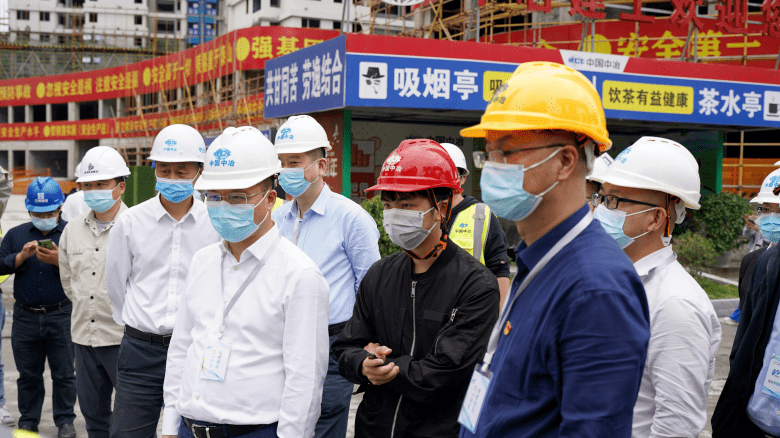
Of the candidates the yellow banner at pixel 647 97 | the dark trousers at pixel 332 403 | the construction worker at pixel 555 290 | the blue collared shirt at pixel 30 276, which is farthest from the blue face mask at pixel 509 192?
the yellow banner at pixel 647 97

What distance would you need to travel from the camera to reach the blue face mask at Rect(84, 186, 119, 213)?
16.6ft

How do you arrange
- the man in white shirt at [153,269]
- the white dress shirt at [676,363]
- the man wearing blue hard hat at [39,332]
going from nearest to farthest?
the white dress shirt at [676,363] → the man in white shirt at [153,269] → the man wearing blue hard hat at [39,332]

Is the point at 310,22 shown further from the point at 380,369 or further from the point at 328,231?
the point at 380,369

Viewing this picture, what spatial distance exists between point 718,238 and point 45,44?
53.6 m

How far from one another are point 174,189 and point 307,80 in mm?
7994

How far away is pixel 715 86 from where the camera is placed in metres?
13.7

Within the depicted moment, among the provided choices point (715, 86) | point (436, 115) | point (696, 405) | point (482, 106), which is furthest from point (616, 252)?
point (715, 86)

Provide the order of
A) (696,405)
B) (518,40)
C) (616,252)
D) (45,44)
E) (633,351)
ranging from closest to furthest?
(633,351), (616,252), (696,405), (518,40), (45,44)

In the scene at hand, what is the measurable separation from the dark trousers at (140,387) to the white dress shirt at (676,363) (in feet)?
8.85

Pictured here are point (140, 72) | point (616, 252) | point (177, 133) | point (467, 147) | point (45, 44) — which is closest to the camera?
point (616, 252)

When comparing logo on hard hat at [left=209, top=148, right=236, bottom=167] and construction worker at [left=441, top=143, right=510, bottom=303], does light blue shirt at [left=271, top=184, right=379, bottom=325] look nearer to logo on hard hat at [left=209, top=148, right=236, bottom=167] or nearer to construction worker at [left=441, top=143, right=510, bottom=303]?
construction worker at [left=441, top=143, right=510, bottom=303]

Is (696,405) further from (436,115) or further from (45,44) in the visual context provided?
(45,44)

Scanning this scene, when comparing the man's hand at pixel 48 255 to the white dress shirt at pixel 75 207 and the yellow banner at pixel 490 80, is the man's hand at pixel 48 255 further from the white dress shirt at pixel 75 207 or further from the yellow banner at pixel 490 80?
the yellow banner at pixel 490 80

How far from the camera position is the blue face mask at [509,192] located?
171cm
